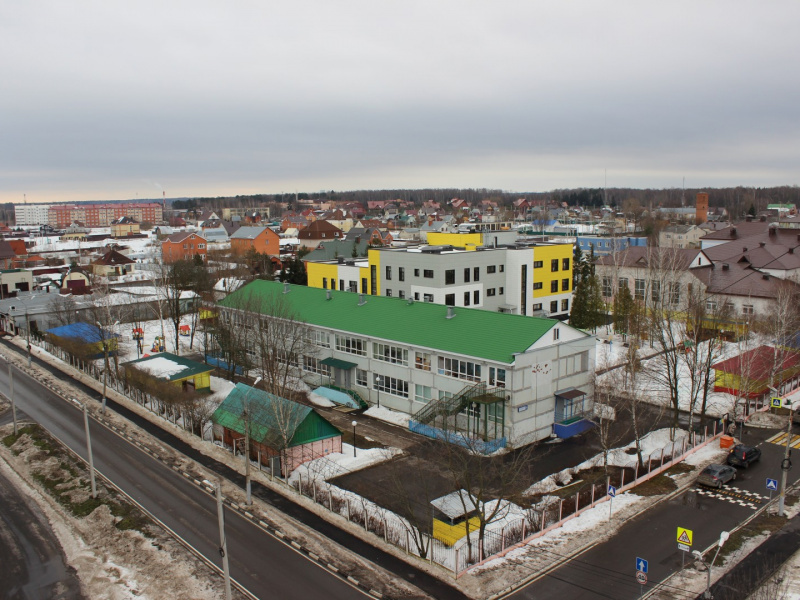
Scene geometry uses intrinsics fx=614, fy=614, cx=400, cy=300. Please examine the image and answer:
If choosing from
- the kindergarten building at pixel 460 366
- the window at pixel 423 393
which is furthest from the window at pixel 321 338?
the window at pixel 423 393

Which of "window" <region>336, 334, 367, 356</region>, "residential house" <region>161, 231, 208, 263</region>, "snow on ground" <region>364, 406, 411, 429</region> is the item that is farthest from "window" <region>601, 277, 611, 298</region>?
"residential house" <region>161, 231, 208, 263</region>

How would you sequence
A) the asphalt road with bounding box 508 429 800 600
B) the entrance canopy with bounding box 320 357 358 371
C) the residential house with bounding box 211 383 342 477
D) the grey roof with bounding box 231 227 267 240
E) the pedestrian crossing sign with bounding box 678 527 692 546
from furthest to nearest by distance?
1. the grey roof with bounding box 231 227 267 240
2. the entrance canopy with bounding box 320 357 358 371
3. the residential house with bounding box 211 383 342 477
4. the asphalt road with bounding box 508 429 800 600
5. the pedestrian crossing sign with bounding box 678 527 692 546

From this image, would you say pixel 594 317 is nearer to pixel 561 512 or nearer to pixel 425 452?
pixel 425 452

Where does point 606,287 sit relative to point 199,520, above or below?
above

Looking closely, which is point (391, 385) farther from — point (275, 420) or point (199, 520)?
point (199, 520)

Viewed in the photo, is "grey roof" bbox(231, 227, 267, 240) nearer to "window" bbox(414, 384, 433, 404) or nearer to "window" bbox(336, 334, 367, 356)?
"window" bbox(336, 334, 367, 356)

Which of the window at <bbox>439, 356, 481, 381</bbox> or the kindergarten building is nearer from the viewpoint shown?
the kindergarten building

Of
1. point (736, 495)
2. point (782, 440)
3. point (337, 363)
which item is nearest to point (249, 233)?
point (337, 363)
